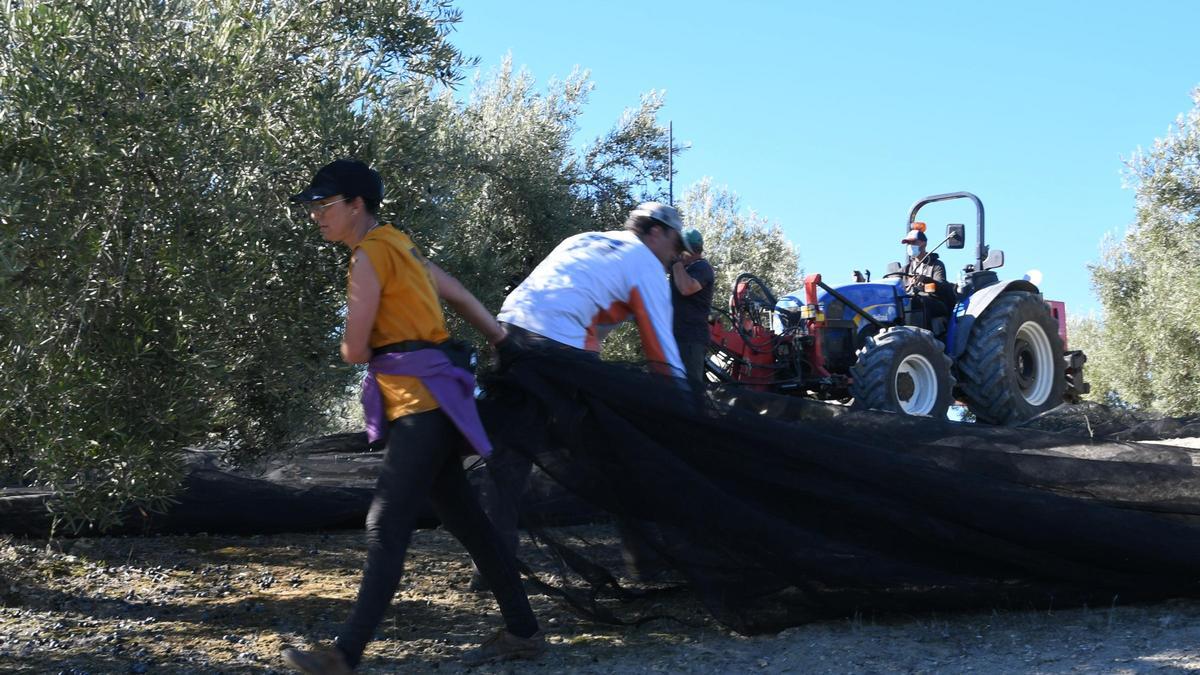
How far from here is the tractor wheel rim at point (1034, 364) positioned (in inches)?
473

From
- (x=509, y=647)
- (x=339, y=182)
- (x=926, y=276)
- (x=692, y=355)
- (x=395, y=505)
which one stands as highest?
(x=926, y=276)

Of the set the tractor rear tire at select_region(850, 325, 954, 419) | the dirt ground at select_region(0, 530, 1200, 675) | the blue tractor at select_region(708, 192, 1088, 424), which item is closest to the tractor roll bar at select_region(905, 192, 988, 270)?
the blue tractor at select_region(708, 192, 1088, 424)

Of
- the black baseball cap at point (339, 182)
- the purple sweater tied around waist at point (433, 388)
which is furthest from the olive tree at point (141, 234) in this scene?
the purple sweater tied around waist at point (433, 388)

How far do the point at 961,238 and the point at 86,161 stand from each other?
899 cm

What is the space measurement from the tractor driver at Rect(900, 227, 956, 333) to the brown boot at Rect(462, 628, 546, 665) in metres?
7.97

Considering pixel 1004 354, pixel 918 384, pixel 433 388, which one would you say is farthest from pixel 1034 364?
pixel 433 388

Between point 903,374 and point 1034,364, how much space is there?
112 inches

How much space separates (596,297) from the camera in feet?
15.5

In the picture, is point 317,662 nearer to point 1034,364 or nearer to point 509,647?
point 509,647

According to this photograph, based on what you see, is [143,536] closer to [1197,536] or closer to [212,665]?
[212,665]

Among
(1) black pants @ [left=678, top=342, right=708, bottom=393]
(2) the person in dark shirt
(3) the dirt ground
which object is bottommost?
(3) the dirt ground

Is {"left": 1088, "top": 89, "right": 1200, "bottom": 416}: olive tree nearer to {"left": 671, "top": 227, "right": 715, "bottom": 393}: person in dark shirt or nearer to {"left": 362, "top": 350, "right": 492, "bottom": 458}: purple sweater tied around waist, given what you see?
{"left": 671, "top": 227, "right": 715, "bottom": 393}: person in dark shirt

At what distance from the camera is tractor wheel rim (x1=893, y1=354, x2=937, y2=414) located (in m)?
10.2

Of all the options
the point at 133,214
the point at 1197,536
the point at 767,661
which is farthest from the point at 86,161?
the point at 1197,536
